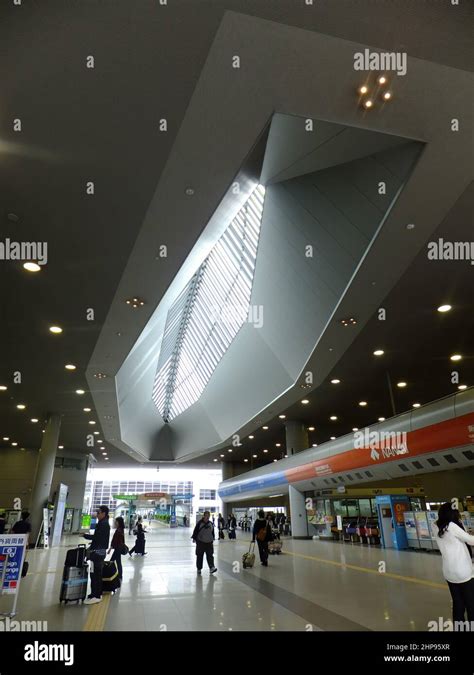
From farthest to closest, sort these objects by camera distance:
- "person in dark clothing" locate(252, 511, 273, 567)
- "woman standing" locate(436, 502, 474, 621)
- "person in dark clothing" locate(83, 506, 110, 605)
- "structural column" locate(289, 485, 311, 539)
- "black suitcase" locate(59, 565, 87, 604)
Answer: "structural column" locate(289, 485, 311, 539) < "person in dark clothing" locate(252, 511, 273, 567) < "person in dark clothing" locate(83, 506, 110, 605) < "black suitcase" locate(59, 565, 87, 604) < "woman standing" locate(436, 502, 474, 621)

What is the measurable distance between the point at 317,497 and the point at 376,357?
1460 centimetres

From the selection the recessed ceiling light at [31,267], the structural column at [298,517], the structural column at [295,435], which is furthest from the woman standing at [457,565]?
the structural column at [298,517]

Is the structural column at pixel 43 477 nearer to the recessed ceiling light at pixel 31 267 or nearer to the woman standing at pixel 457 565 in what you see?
the recessed ceiling light at pixel 31 267

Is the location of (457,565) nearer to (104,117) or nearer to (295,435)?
(104,117)

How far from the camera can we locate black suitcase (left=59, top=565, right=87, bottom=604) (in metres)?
8.47

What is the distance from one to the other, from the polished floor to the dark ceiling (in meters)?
6.73

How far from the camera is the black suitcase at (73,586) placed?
847 centimetres

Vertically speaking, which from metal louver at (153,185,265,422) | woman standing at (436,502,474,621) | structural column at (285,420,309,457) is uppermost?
metal louver at (153,185,265,422)

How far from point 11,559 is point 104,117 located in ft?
26.9

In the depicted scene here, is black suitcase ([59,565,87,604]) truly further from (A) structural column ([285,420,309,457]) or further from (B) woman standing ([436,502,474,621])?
(A) structural column ([285,420,309,457])

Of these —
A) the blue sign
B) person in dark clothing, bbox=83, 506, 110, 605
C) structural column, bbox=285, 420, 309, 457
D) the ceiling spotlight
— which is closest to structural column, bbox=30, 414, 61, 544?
structural column, bbox=285, 420, 309, 457

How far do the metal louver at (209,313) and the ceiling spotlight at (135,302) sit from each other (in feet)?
14.6

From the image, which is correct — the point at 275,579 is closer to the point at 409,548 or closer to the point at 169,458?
the point at 409,548

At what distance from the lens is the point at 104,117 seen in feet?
18.7
